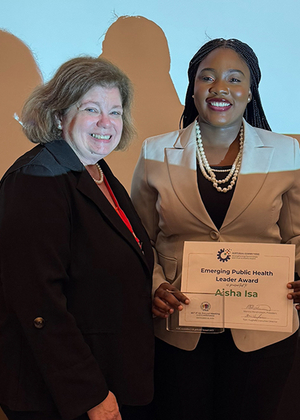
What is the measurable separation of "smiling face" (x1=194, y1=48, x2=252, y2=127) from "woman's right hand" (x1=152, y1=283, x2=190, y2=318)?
646 mm

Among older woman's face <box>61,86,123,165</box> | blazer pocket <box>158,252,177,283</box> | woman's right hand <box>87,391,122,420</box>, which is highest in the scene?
older woman's face <box>61,86,123,165</box>

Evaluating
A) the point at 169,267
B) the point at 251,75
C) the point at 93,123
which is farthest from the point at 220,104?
the point at 169,267

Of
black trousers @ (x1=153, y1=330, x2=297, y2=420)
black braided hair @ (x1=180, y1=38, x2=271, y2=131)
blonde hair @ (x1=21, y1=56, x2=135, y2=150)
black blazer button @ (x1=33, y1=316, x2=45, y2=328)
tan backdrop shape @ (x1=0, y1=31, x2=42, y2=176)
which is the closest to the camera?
black blazer button @ (x1=33, y1=316, x2=45, y2=328)

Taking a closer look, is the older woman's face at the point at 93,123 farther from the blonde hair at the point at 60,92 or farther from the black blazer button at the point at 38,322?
the black blazer button at the point at 38,322

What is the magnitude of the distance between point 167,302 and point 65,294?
0.38 metres

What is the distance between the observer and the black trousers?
1.57m

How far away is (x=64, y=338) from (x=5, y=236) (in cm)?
31

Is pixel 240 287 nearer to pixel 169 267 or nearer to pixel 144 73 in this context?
pixel 169 267

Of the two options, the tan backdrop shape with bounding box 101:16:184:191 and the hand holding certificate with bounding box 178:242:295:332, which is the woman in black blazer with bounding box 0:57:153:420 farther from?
the tan backdrop shape with bounding box 101:16:184:191

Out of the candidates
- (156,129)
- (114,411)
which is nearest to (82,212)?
(114,411)

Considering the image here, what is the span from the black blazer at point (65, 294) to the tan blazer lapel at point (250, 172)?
40 cm

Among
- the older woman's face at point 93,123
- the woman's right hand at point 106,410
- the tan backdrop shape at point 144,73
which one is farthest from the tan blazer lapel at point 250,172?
the tan backdrop shape at point 144,73

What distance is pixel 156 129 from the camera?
262 cm

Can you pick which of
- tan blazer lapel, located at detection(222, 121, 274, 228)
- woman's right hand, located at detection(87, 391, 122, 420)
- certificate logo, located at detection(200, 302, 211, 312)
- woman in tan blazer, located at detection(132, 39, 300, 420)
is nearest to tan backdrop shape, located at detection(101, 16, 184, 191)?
woman in tan blazer, located at detection(132, 39, 300, 420)
